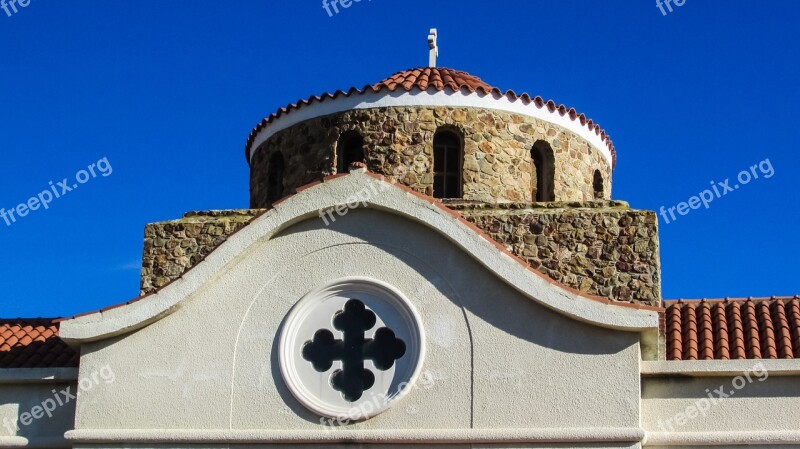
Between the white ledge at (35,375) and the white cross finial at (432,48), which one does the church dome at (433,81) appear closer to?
the white cross finial at (432,48)

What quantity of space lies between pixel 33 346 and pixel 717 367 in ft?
27.1

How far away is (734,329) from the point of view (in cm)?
1742

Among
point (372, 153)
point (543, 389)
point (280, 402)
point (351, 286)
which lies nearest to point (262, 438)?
point (280, 402)

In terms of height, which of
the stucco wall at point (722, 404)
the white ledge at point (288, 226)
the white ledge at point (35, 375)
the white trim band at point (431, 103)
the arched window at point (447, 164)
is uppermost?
the white trim band at point (431, 103)

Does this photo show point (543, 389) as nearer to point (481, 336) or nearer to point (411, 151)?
point (481, 336)

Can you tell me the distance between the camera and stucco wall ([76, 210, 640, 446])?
16109 mm

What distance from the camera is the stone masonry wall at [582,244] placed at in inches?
750

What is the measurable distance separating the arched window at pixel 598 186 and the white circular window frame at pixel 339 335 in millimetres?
5957

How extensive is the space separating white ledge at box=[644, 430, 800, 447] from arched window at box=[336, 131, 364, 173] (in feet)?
21.2

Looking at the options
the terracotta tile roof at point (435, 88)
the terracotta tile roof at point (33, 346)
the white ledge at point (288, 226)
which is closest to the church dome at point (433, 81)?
the terracotta tile roof at point (435, 88)

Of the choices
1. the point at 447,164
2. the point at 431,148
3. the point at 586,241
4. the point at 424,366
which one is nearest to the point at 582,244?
the point at 586,241

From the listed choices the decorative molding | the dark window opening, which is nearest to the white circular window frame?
the dark window opening

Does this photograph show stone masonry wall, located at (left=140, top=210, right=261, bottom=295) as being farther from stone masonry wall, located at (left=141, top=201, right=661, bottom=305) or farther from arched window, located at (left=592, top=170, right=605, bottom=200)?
arched window, located at (left=592, top=170, right=605, bottom=200)

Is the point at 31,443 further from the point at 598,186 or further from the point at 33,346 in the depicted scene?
the point at 598,186
